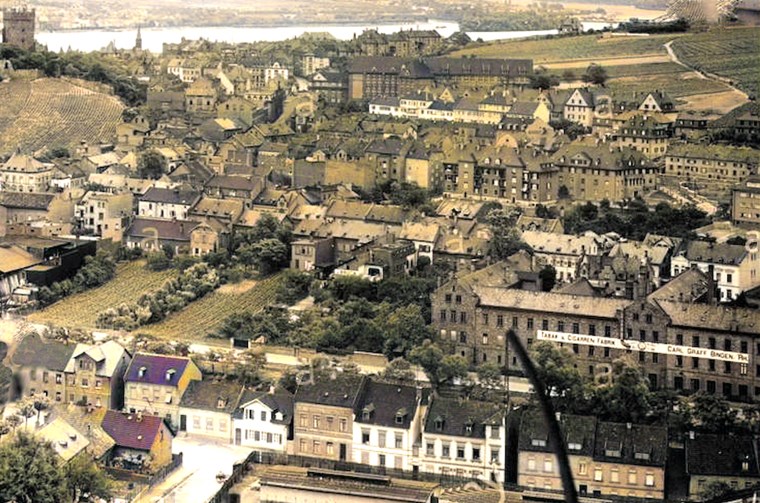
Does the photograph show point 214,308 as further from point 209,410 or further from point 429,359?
point 209,410

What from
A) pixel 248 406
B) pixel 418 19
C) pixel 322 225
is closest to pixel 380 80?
pixel 418 19

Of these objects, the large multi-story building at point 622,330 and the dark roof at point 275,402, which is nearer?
the dark roof at point 275,402

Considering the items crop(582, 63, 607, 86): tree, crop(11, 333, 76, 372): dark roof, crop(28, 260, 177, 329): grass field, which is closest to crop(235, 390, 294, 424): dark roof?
crop(11, 333, 76, 372): dark roof

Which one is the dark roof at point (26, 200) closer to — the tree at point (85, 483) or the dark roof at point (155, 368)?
the dark roof at point (155, 368)

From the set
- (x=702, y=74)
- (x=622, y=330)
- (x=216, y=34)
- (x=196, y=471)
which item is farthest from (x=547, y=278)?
(x=216, y=34)

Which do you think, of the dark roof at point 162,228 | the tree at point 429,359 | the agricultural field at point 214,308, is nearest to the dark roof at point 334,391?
the tree at point 429,359

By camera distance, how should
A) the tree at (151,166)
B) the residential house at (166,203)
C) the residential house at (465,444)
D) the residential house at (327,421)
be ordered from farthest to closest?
the tree at (151,166)
the residential house at (166,203)
the residential house at (327,421)
the residential house at (465,444)
